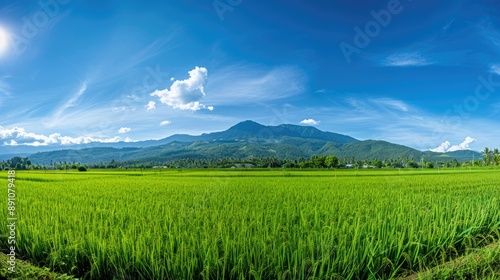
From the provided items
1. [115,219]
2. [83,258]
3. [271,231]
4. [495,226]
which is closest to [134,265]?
[83,258]

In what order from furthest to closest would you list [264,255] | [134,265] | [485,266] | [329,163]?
[329,163], [485,266], [134,265], [264,255]

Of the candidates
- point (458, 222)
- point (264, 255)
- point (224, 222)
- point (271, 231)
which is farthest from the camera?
point (458, 222)

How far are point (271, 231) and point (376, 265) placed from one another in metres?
1.47

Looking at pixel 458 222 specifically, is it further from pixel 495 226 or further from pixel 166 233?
pixel 166 233

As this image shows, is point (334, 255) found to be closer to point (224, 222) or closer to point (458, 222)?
point (224, 222)

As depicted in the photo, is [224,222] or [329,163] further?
[329,163]

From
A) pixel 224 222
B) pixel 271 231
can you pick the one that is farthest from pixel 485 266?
pixel 224 222

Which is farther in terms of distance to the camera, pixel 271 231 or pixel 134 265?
pixel 271 231

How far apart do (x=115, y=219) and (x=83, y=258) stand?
158 cm

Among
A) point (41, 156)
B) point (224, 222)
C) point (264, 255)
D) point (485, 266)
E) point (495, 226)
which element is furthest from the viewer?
point (41, 156)

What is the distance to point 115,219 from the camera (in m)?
5.62

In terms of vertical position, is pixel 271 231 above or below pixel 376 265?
above

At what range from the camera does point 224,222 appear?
4.96 meters

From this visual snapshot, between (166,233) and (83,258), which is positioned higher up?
(166,233)
